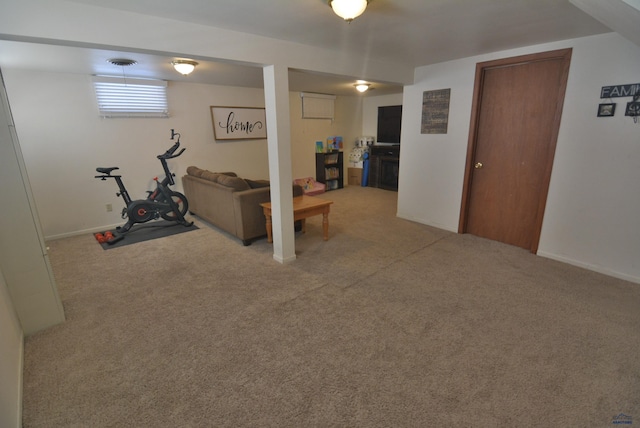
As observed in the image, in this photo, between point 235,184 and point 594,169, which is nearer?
point 594,169

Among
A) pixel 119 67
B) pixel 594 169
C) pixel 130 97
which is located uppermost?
pixel 119 67

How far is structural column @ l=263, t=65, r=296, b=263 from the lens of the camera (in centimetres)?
284

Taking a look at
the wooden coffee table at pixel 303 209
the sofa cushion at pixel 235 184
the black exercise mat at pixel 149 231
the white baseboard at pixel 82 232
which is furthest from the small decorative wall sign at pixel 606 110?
the white baseboard at pixel 82 232

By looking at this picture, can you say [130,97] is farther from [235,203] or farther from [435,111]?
[435,111]

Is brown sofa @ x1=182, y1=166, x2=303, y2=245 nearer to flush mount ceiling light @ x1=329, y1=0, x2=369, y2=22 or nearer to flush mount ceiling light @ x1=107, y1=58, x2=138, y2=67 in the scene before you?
flush mount ceiling light @ x1=107, y1=58, x2=138, y2=67

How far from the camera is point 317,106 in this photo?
666 cm

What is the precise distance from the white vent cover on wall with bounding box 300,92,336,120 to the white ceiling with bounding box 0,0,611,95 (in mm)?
2839

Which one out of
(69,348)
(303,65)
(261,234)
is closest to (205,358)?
(69,348)

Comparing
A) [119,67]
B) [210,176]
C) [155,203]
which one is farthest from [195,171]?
[119,67]

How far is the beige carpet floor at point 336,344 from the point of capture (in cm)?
156

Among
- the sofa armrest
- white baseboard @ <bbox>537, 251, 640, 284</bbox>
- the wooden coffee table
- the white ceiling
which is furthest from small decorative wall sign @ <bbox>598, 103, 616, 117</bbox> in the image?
the sofa armrest

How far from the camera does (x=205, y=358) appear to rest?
192cm

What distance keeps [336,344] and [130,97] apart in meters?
4.42

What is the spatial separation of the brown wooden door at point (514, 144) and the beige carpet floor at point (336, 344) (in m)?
0.50
